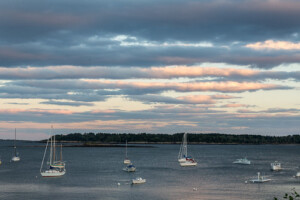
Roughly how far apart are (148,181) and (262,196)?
1286 inches

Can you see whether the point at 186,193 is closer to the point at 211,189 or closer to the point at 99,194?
the point at 211,189

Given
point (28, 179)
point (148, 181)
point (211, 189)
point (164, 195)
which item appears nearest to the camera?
point (164, 195)

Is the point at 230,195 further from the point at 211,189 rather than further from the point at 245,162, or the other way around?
the point at 245,162

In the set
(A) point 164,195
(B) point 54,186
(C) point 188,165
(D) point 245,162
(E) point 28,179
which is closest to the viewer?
(A) point 164,195

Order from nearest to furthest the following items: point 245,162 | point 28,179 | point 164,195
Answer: point 164,195
point 28,179
point 245,162

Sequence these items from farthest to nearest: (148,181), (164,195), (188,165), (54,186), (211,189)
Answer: (188,165) < (148,181) < (54,186) < (211,189) < (164,195)

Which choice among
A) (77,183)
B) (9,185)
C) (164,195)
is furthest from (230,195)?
(9,185)

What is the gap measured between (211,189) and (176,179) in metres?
21.9

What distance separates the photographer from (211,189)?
9544 centimetres

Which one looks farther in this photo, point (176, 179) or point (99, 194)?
point (176, 179)

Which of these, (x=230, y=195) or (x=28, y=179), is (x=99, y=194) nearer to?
(x=230, y=195)

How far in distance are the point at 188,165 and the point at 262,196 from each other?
73.8 metres

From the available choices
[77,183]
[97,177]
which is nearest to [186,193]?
[77,183]

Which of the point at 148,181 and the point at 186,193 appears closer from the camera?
the point at 186,193
